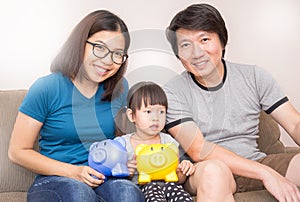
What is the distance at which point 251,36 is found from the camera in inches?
106

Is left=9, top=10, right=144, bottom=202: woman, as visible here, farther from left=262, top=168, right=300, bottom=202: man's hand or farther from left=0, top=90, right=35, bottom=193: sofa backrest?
left=262, top=168, right=300, bottom=202: man's hand

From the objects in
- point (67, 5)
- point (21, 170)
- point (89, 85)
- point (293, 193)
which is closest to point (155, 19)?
point (67, 5)

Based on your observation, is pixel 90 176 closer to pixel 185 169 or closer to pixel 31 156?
pixel 31 156

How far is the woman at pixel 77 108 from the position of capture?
5.51 ft

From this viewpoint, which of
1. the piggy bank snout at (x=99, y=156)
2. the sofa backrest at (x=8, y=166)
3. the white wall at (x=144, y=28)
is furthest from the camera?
the white wall at (x=144, y=28)

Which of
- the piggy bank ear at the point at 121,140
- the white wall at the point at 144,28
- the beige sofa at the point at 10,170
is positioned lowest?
the beige sofa at the point at 10,170

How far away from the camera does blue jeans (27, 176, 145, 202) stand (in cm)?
154

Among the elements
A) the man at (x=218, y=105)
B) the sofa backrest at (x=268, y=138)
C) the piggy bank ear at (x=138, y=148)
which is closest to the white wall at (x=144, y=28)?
the man at (x=218, y=105)

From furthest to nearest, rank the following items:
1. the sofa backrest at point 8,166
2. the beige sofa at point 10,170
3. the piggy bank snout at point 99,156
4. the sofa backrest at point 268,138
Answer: the sofa backrest at point 268,138 < the sofa backrest at point 8,166 < the beige sofa at point 10,170 < the piggy bank snout at point 99,156

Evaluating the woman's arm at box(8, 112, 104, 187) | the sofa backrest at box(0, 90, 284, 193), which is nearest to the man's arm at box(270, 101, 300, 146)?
the woman's arm at box(8, 112, 104, 187)

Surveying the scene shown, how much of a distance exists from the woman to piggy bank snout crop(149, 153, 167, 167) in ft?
0.33

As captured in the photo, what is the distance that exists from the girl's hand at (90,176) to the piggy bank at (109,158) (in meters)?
0.03

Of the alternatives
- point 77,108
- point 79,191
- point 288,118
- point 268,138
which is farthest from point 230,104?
point 79,191

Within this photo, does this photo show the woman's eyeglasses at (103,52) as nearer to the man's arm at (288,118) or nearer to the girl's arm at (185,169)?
the girl's arm at (185,169)
